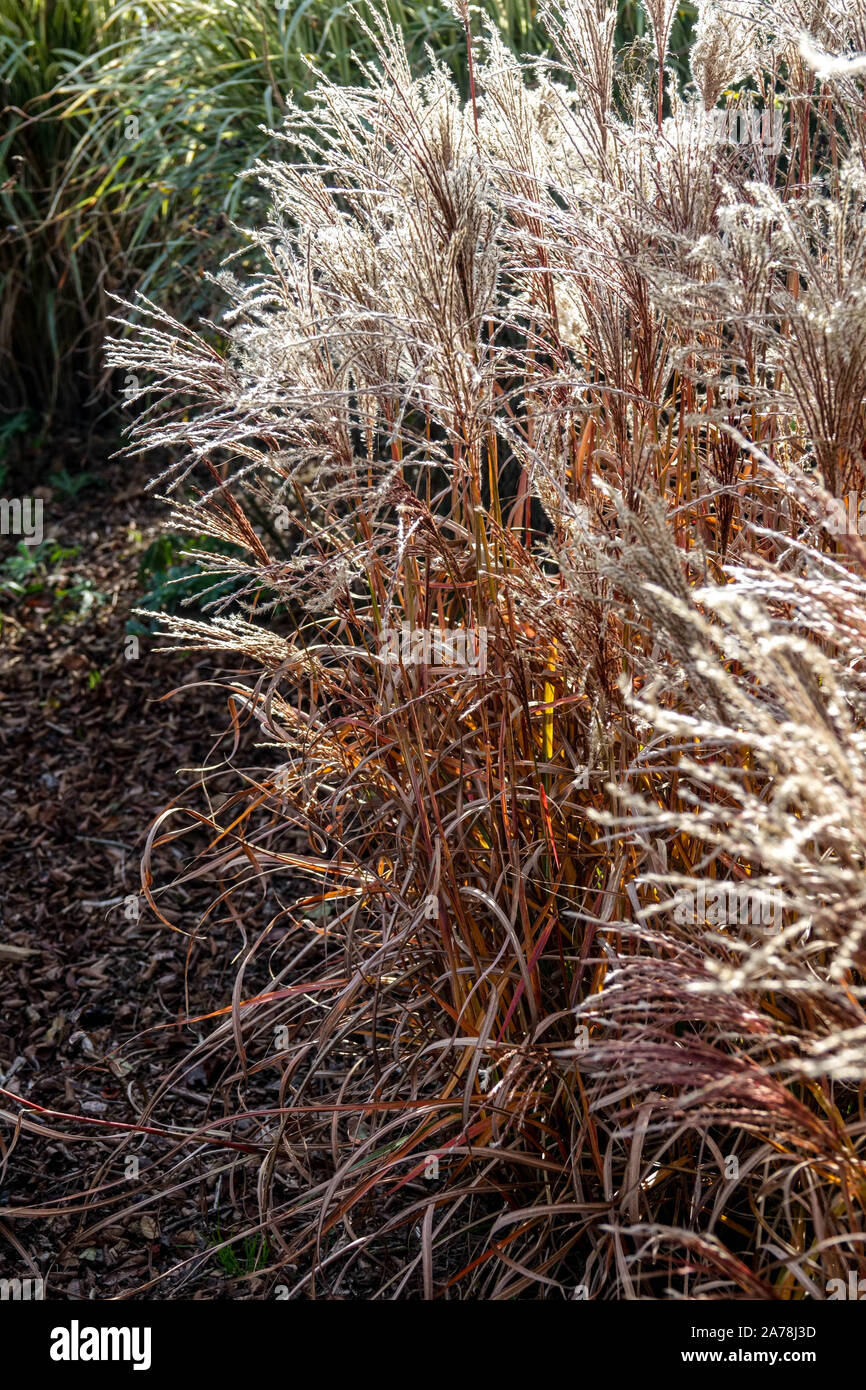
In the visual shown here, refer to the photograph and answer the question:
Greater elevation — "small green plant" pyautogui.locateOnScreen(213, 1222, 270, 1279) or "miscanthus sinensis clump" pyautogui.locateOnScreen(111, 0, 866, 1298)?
"miscanthus sinensis clump" pyautogui.locateOnScreen(111, 0, 866, 1298)

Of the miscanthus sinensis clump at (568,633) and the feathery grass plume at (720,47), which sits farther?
the feathery grass plume at (720,47)

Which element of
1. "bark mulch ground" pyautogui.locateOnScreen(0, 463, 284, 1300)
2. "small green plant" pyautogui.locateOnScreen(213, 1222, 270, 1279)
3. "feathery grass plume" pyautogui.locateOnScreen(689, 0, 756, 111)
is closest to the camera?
"feathery grass plume" pyautogui.locateOnScreen(689, 0, 756, 111)

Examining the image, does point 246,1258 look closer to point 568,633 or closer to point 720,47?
point 568,633

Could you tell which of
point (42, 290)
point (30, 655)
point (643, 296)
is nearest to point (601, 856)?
point (643, 296)

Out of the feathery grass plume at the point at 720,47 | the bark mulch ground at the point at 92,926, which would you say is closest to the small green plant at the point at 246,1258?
the bark mulch ground at the point at 92,926

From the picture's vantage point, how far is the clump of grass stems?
5.23 ft

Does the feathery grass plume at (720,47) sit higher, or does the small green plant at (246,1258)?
the feathery grass plume at (720,47)

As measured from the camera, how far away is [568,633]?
2049mm

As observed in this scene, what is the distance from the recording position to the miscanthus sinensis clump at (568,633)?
160 centimetres

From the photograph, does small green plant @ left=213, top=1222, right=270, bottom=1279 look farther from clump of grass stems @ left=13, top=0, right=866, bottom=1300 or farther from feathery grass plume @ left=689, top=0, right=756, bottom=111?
feathery grass plume @ left=689, top=0, right=756, bottom=111

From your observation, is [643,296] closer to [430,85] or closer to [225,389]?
[430,85]

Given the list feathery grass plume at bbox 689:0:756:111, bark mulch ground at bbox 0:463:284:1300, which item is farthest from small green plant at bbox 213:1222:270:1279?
feathery grass plume at bbox 689:0:756:111

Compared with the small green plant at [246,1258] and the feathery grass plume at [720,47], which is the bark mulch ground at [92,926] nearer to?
the small green plant at [246,1258]
